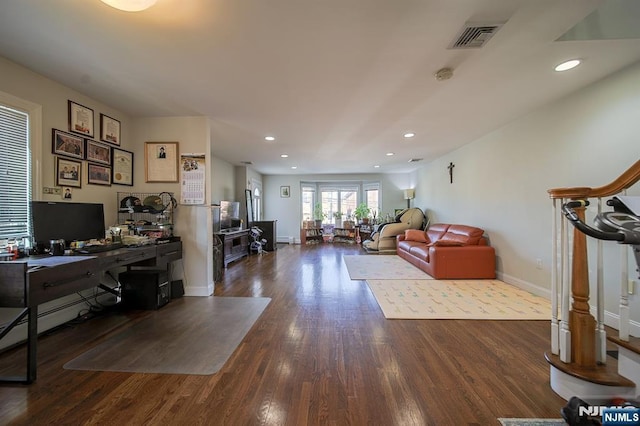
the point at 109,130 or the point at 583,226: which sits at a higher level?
the point at 109,130

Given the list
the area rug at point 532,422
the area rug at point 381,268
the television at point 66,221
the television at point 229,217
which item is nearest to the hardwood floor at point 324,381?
the area rug at point 532,422

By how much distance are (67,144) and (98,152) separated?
35cm

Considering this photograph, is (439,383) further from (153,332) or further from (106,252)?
(106,252)

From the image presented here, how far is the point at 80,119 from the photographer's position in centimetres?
279

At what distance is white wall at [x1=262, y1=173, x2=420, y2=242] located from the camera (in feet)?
29.4

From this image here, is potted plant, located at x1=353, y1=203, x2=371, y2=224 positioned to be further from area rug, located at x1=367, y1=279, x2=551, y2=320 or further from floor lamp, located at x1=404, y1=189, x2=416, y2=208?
area rug, located at x1=367, y1=279, x2=551, y2=320

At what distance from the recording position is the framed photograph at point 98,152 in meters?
2.91

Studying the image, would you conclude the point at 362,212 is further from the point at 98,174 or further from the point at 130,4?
the point at 130,4

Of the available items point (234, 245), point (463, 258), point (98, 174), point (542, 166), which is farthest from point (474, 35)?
point (234, 245)

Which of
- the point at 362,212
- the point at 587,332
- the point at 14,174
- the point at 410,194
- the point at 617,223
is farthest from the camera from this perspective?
the point at 362,212

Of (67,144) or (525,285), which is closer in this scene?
(67,144)

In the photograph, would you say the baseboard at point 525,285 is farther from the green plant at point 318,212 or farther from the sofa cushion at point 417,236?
the green plant at point 318,212

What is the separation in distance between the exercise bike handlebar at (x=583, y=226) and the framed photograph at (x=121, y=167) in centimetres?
435

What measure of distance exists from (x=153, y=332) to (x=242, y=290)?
1369 mm
